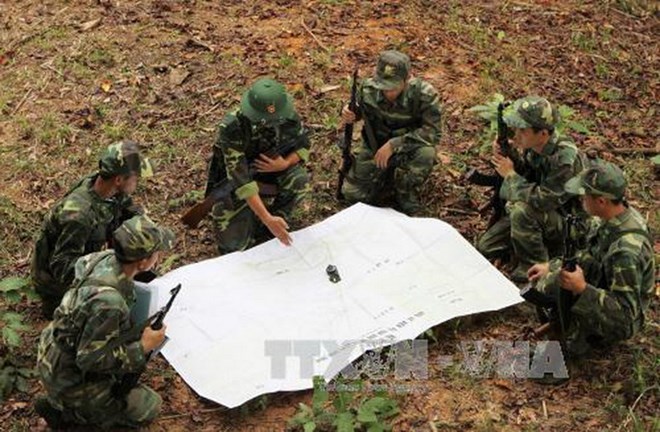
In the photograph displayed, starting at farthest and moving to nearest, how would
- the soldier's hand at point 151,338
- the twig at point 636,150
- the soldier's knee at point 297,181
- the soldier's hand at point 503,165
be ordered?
the twig at point 636,150
the soldier's knee at point 297,181
the soldier's hand at point 503,165
the soldier's hand at point 151,338

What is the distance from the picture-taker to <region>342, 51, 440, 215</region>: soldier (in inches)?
238

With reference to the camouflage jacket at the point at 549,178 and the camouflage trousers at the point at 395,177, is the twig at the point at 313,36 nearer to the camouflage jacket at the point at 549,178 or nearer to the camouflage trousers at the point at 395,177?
the camouflage trousers at the point at 395,177

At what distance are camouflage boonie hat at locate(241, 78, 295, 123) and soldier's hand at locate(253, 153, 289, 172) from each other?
1.22 feet

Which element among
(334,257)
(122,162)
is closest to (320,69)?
(334,257)

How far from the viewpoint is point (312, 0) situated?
28.7 ft

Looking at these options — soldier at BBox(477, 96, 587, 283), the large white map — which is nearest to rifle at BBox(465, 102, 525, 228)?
soldier at BBox(477, 96, 587, 283)

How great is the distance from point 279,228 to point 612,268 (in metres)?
2.25

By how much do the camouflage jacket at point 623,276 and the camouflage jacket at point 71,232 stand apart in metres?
2.89

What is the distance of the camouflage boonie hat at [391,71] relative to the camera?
571cm

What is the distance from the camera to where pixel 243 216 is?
579 centimetres

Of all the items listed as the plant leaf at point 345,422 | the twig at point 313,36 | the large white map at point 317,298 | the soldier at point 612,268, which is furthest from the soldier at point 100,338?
the twig at point 313,36

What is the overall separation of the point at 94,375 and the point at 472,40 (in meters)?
5.68

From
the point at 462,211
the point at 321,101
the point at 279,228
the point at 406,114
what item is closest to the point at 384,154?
the point at 406,114

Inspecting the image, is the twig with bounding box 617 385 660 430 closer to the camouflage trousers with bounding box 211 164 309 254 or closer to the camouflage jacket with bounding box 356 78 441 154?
the camouflage jacket with bounding box 356 78 441 154
